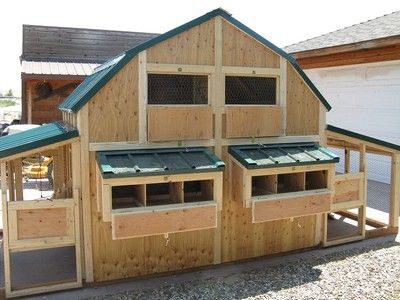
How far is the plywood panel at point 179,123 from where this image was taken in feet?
20.9

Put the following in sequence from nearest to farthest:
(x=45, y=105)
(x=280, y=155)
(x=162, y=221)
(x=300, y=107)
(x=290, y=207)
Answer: (x=162, y=221)
(x=290, y=207)
(x=280, y=155)
(x=300, y=107)
(x=45, y=105)

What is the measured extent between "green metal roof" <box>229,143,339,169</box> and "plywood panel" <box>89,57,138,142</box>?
5.70 feet

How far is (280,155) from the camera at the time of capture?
6.87m

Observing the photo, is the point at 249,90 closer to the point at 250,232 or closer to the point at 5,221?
the point at 250,232

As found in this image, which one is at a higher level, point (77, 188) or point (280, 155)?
point (280, 155)

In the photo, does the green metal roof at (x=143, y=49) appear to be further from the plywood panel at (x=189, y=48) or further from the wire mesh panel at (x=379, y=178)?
the wire mesh panel at (x=379, y=178)

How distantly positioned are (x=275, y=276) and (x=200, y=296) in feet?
4.51

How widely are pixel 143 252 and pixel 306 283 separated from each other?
2556 millimetres

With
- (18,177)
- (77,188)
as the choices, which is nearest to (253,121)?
(77,188)

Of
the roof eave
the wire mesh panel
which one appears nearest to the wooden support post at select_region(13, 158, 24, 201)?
the wire mesh panel

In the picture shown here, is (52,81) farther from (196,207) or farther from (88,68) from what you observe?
(196,207)

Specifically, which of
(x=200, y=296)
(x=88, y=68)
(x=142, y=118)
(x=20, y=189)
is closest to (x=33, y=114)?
(x=88, y=68)

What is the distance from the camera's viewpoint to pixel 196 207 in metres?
6.05

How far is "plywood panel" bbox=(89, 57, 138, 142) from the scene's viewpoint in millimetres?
6121
